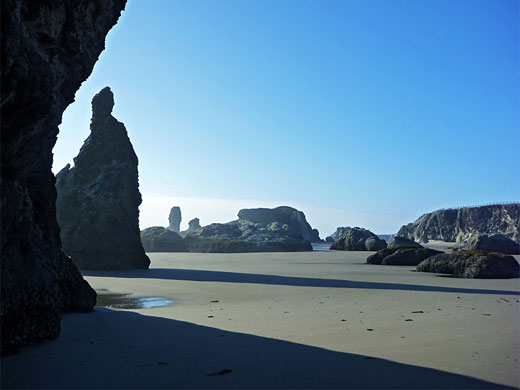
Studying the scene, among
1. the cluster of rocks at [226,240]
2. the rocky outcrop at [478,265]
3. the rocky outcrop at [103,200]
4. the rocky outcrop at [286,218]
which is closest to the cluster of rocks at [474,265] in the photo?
the rocky outcrop at [478,265]

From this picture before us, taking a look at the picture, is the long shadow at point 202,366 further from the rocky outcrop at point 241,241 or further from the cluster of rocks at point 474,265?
the rocky outcrop at point 241,241

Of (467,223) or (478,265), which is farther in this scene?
(467,223)

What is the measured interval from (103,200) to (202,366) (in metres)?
19.8

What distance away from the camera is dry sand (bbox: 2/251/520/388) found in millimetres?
3594

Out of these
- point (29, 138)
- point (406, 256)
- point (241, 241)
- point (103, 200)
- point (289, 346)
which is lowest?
point (289, 346)

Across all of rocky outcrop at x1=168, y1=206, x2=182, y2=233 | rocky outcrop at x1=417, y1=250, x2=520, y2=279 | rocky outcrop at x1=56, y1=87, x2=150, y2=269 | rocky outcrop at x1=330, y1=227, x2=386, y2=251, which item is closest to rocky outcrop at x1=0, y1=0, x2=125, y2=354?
rocky outcrop at x1=417, y1=250, x2=520, y2=279

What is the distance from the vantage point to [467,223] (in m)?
105

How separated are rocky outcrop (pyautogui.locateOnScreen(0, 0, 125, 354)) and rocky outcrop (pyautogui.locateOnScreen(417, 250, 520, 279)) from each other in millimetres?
13626

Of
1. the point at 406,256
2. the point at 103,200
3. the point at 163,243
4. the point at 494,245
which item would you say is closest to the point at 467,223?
the point at 494,245

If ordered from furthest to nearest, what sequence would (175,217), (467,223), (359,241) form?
1. (175,217)
2. (467,223)
3. (359,241)

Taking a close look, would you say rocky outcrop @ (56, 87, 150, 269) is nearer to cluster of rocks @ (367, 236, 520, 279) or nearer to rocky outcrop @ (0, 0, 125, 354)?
cluster of rocks @ (367, 236, 520, 279)

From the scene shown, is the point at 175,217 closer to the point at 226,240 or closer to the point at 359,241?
the point at 226,240

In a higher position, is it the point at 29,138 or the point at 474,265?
the point at 29,138

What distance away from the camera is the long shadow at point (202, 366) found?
11.4ft
